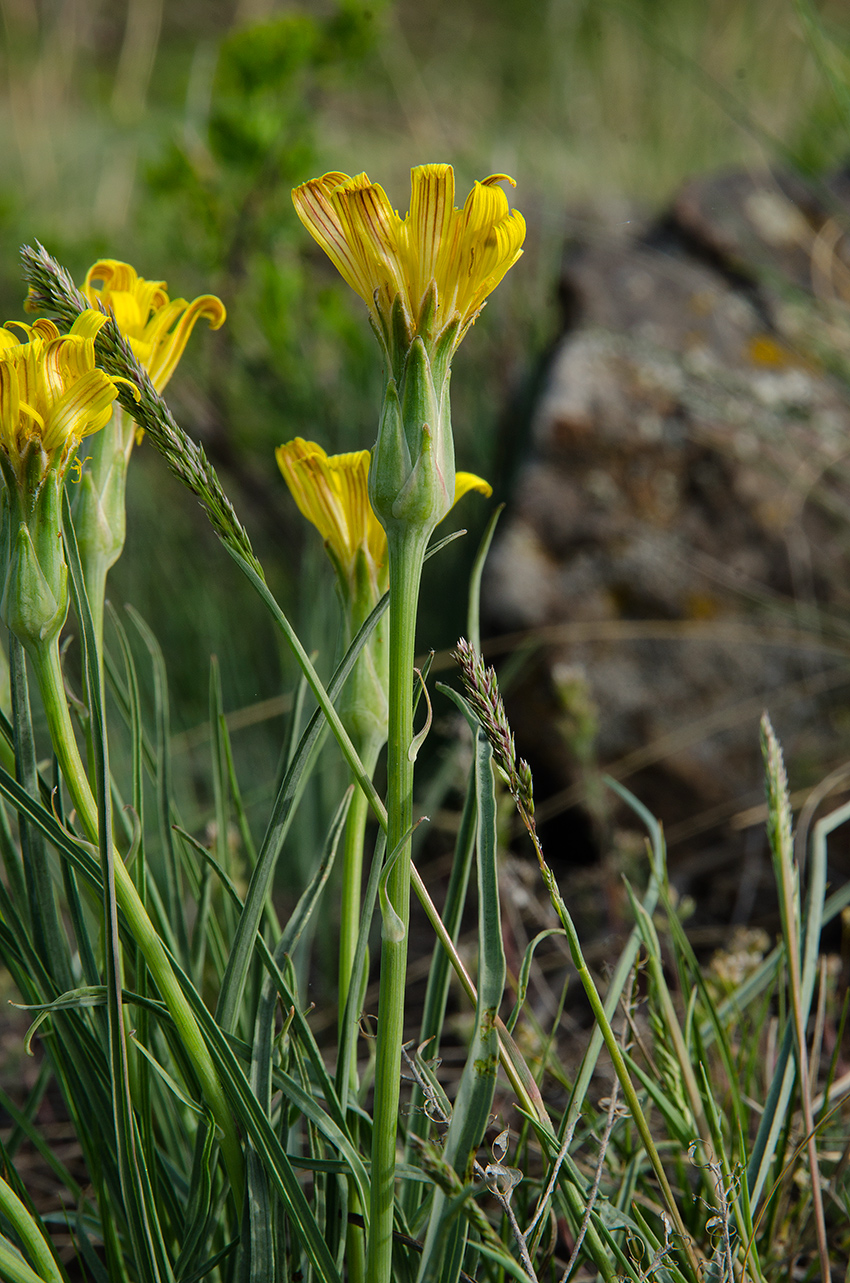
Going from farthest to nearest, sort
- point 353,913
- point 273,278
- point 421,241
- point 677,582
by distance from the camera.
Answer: point 273,278 < point 677,582 < point 353,913 < point 421,241

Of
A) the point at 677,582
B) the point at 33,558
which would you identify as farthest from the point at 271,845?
the point at 677,582

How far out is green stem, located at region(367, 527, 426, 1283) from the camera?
13.3 inches

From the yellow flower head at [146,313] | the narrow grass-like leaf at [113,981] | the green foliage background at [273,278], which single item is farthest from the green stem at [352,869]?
the green foliage background at [273,278]

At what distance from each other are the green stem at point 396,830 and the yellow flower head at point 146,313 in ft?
0.59

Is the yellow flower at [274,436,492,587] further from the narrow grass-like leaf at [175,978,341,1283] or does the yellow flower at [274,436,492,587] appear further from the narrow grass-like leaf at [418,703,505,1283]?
the narrow grass-like leaf at [175,978,341,1283]

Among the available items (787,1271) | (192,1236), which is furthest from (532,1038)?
(192,1236)

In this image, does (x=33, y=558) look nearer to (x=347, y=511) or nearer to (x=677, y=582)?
(x=347, y=511)

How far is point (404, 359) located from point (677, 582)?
90 cm

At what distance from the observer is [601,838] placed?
111 centimetres

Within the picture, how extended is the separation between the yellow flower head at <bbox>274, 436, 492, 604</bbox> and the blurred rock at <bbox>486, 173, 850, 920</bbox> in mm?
645

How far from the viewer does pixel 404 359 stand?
34cm

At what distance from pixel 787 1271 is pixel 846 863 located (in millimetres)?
614

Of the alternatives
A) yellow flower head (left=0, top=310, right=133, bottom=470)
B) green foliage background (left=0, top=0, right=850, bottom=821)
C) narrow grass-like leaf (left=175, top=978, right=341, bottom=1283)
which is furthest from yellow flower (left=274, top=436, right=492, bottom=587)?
green foliage background (left=0, top=0, right=850, bottom=821)

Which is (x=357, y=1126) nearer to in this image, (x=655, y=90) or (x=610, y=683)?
(x=610, y=683)
